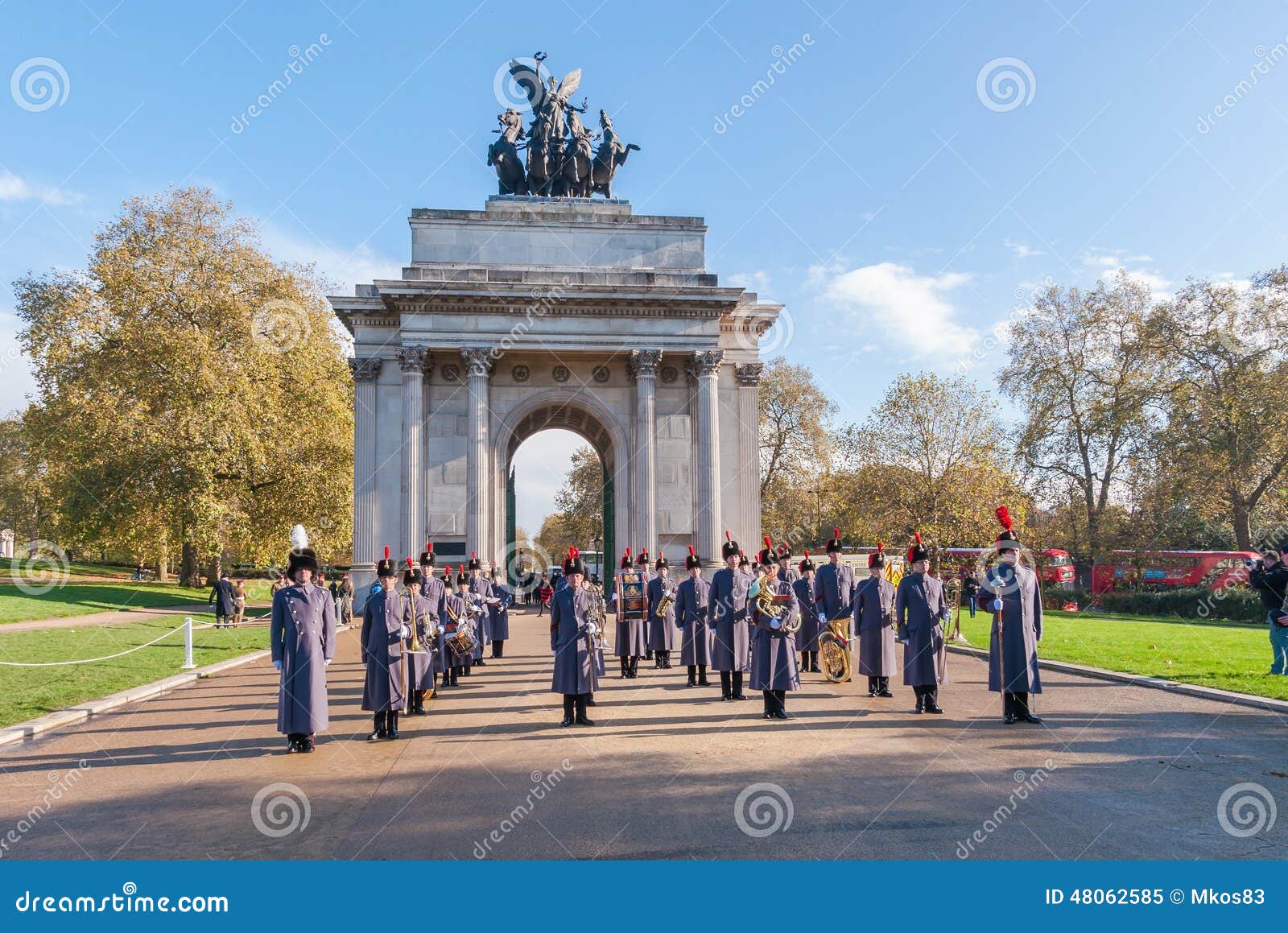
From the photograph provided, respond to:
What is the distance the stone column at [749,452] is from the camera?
3256 centimetres

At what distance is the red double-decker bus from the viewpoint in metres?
39.2

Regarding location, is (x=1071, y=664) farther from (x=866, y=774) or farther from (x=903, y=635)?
(x=866, y=774)

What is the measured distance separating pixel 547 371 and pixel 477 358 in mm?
3191

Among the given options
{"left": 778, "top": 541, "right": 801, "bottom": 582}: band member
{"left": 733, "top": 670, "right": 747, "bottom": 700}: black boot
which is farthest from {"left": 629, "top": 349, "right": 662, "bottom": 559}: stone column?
{"left": 733, "top": 670, "right": 747, "bottom": 700}: black boot

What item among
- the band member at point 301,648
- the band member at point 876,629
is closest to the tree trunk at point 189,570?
the band member at point 301,648

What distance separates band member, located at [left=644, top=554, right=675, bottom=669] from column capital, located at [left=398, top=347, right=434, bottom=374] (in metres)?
16.4

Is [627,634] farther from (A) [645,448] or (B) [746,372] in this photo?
(B) [746,372]

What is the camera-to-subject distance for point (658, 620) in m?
17.7

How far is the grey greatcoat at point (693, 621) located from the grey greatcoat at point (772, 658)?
122 inches

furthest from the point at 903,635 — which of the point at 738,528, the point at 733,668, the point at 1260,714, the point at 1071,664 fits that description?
the point at 738,528

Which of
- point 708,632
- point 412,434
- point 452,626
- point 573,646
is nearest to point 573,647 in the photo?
point 573,646

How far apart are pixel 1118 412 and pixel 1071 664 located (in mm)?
29031

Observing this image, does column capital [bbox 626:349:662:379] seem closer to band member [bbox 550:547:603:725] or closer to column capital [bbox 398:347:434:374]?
column capital [bbox 398:347:434:374]

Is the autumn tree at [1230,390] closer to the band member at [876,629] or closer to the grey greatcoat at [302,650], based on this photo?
the band member at [876,629]
